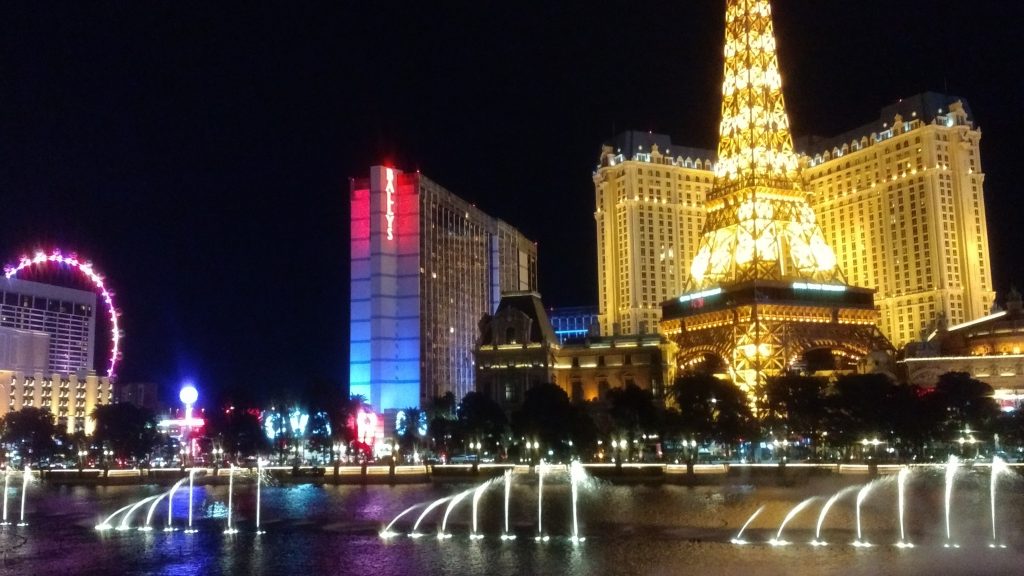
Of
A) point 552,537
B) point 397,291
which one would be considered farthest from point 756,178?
point 552,537

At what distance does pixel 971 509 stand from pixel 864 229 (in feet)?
417

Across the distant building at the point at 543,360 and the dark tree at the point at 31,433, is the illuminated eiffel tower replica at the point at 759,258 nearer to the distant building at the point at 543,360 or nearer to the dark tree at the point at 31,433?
the distant building at the point at 543,360

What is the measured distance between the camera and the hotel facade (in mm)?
155750

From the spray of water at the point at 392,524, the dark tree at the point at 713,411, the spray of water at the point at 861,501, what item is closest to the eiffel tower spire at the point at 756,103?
the dark tree at the point at 713,411

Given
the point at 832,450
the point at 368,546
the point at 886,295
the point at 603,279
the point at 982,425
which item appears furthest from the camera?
the point at 603,279

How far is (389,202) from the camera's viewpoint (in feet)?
473

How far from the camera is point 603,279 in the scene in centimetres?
18888

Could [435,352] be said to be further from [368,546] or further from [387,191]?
[368,546]

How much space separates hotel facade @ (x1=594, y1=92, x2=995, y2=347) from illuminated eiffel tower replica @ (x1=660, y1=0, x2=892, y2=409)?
14.6m

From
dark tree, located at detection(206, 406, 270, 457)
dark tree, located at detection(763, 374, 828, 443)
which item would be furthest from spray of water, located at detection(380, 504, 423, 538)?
dark tree, located at detection(206, 406, 270, 457)

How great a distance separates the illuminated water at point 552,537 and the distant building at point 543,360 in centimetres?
6545

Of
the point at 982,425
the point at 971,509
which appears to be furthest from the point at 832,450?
the point at 971,509

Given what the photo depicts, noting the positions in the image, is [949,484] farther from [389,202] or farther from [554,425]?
[389,202]

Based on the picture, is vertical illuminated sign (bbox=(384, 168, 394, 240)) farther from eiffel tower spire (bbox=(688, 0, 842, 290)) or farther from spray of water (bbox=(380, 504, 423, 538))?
spray of water (bbox=(380, 504, 423, 538))
